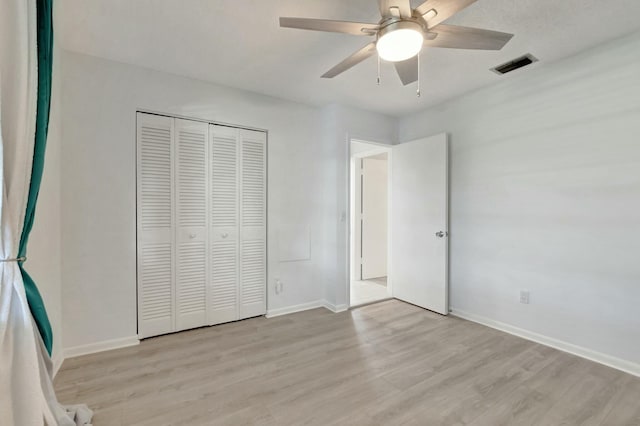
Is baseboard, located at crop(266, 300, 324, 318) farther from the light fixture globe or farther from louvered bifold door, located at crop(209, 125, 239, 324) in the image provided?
the light fixture globe

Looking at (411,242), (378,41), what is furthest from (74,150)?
(411,242)

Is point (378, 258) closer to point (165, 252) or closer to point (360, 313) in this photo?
point (360, 313)

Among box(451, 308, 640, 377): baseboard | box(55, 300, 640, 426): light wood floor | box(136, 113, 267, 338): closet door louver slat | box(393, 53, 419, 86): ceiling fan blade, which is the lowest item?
box(55, 300, 640, 426): light wood floor

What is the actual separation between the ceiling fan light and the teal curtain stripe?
5.73 feet

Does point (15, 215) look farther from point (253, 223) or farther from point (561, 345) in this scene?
point (561, 345)

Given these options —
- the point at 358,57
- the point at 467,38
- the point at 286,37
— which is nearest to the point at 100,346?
the point at 286,37

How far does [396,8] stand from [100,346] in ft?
10.8

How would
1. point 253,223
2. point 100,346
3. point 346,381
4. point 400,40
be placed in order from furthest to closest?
point 253,223, point 100,346, point 346,381, point 400,40

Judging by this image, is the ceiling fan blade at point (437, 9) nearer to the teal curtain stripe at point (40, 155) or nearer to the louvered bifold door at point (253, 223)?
the teal curtain stripe at point (40, 155)

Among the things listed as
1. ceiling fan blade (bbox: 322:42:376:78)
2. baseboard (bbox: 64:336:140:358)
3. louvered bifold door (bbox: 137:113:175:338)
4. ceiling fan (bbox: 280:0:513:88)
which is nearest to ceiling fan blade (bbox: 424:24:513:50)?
ceiling fan (bbox: 280:0:513:88)

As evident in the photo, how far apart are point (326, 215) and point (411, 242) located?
3.84 ft

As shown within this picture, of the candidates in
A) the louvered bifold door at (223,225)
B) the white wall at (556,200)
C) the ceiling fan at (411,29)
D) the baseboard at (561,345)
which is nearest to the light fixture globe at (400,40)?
the ceiling fan at (411,29)

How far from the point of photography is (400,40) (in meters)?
1.51

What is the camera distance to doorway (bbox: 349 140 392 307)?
5027 mm
